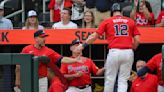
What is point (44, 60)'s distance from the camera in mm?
5301

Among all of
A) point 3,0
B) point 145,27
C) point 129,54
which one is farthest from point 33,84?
point 3,0

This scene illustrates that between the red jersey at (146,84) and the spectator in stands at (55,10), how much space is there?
2.89 m

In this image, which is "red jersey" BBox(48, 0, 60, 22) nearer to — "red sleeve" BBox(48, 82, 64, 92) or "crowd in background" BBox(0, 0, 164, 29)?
"crowd in background" BBox(0, 0, 164, 29)

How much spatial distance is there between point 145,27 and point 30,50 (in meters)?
2.55

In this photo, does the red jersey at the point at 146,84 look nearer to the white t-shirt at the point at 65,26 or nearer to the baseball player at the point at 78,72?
the baseball player at the point at 78,72

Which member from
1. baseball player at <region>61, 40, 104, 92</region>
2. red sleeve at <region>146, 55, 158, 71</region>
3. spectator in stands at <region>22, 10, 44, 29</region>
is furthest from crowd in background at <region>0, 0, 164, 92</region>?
red sleeve at <region>146, 55, 158, 71</region>

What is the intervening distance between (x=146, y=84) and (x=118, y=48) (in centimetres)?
117

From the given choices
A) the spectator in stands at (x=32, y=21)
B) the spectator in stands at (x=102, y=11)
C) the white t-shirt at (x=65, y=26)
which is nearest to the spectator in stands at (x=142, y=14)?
the spectator in stands at (x=102, y=11)

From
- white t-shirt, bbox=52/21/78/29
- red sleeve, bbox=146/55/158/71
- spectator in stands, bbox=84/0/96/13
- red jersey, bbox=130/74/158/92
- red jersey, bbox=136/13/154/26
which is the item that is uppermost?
spectator in stands, bbox=84/0/96/13

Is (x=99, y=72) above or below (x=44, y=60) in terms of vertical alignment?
below

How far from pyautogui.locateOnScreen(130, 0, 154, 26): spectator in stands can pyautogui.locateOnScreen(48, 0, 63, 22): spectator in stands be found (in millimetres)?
1892

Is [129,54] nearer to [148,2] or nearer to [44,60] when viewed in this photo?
[148,2]

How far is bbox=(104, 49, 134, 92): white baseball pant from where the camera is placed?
8.84 metres

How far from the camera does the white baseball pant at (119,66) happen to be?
8.84m
